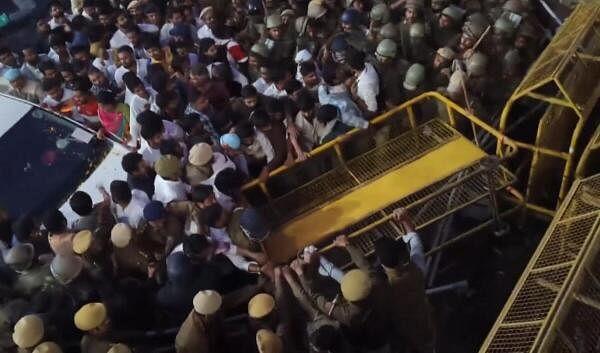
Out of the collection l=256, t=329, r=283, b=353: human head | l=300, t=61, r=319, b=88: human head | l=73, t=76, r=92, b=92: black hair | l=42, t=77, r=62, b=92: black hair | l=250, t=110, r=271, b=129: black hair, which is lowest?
l=42, t=77, r=62, b=92: black hair

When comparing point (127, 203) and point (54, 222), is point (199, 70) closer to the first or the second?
point (127, 203)

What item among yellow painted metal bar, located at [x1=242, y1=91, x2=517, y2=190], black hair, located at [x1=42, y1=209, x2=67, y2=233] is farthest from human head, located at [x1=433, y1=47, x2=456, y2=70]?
black hair, located at [x1=42, y1=209, x2=67, y2=233]

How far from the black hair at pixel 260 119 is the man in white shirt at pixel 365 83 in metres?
1.01

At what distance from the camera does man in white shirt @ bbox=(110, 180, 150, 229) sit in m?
5.84

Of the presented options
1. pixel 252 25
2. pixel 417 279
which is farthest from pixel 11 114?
pixel 417 279

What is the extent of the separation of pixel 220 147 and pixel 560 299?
334 centimetres

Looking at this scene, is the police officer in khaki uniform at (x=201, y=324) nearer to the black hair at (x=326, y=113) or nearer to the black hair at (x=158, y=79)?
the black hair at (x=326, y=113)

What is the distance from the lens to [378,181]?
610cm

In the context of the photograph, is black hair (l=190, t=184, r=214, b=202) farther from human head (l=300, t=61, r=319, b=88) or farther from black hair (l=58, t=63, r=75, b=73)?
black hair (l=58, t=63, r=75, b=73)

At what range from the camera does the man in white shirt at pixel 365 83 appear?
6.51 meters

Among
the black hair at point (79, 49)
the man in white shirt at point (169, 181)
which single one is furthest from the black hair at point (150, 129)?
the black hair at point (79, 49)

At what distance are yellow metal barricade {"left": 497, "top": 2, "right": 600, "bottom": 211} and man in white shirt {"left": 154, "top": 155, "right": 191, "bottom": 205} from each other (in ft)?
9.64

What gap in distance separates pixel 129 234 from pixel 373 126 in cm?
261

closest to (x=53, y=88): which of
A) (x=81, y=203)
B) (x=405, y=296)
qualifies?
(x=81, y=203)
